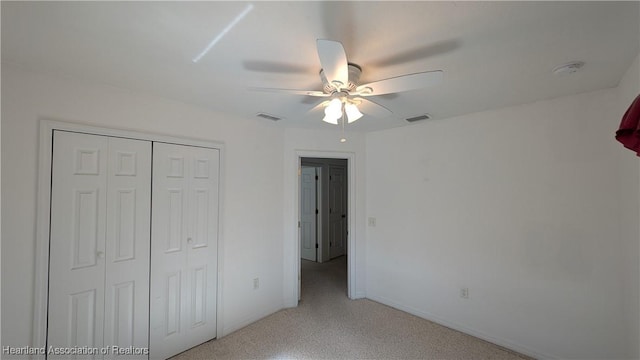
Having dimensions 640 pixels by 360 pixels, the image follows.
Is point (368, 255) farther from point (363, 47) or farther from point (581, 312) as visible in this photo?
point (363, 47)

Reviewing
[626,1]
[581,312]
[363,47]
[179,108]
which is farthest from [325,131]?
[581,312]

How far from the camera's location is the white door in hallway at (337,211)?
559cm

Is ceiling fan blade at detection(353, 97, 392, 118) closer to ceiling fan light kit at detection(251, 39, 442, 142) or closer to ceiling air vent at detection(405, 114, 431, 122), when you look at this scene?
ceiling fan light kit at detection(251, 39, 442, 142)

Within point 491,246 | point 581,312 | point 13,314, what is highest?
point 491,246

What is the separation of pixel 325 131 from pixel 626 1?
8.80 ft

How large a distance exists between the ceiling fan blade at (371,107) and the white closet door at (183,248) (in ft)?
5.24

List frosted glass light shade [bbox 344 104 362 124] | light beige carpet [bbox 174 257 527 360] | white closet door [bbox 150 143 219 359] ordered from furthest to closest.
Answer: light beige carpet [bbox 174 257 527 360], white closet door [bbox 150 143 219 359], frosted glass light shade [bbox 344 104 362 124]

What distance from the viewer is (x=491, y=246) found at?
2656mm

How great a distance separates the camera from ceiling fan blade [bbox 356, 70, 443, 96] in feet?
4.35

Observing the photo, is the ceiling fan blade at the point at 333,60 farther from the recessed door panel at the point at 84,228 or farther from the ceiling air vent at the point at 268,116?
the recessed door panel at the point at 84,228

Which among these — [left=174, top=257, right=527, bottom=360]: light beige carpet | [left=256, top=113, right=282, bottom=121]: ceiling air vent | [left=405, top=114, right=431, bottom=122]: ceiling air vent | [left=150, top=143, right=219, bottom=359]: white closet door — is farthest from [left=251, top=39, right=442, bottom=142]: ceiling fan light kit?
[left=174, top=257, right=527, bottom=360]: light beige carpet

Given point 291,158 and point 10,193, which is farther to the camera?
point 291,158

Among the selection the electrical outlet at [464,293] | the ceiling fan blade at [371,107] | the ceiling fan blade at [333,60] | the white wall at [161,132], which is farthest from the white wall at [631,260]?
the white wall at [161,132]

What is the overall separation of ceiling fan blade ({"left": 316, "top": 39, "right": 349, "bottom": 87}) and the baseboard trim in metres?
2.84
